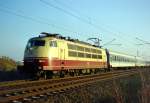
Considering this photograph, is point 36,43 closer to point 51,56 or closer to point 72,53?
point 51,56

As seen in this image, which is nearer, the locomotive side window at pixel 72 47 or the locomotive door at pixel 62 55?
the locomotive door at pixel 62 55

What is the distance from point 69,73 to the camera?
27266 millimetres

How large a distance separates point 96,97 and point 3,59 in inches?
825

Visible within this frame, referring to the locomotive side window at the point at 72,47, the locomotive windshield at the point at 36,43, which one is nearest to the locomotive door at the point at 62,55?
the locomotive windshield at the point at 36,43

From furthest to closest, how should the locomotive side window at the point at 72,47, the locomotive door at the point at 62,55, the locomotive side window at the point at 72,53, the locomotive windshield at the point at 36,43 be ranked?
the locomotive side window at the point at 72,47 → the locomotive side window at the point at 72,53 → the locomotive door at the point at 62,55 → the locomotive windshield at the point at 36,43

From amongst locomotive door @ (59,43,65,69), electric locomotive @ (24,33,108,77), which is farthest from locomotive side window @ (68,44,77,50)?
locomotive door @ (59,43,65,69)

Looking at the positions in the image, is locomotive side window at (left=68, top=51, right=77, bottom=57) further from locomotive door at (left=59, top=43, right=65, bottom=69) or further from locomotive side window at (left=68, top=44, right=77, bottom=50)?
locomotive door at (left=59, top=43, right=65, bottom=69)

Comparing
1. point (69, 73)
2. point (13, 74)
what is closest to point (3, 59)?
point (13, 74)

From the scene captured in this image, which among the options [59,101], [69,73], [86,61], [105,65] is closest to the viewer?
[59,101]

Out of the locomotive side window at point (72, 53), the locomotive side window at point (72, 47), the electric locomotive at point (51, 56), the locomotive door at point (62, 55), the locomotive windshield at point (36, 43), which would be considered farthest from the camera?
the locomotive side window at point (72, 47)

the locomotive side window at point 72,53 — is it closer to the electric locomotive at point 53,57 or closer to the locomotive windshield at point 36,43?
the electric locomotive at point 53,57

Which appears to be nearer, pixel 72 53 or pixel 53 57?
pixel 53 57

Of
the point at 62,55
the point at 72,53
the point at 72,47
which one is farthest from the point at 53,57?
the point at 72,47

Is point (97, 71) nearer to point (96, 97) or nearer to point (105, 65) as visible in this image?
point (105, 65)
